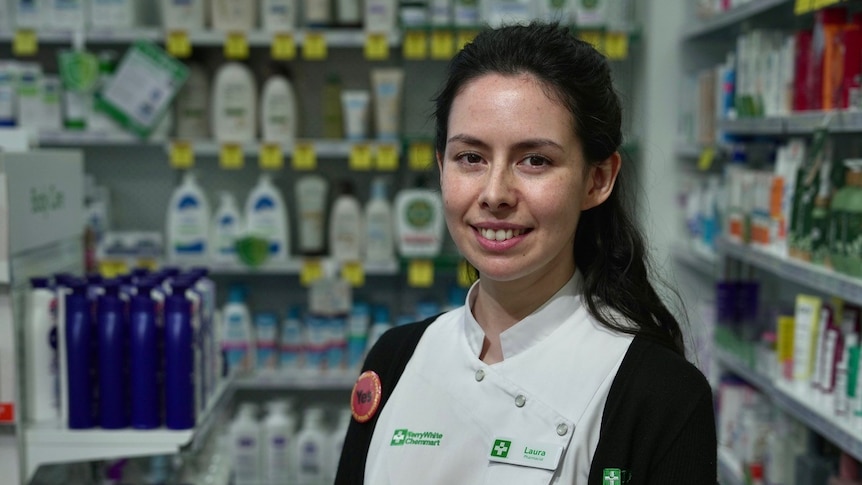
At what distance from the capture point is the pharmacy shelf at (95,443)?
6.92ft

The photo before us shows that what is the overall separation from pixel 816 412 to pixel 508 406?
127cm

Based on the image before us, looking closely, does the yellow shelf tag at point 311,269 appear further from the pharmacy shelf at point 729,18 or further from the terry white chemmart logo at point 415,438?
the terry white chemmart logo at point 415,438

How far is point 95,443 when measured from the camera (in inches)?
83.4

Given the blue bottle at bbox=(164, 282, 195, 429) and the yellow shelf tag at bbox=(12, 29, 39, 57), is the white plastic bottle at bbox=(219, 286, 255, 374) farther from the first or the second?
the blue bottle at bbox=(164, 282, 195, 429)

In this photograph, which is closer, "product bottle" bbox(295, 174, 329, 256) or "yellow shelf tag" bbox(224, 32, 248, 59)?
"yellow shelf tag" bbox(224, 32, 248, 59)

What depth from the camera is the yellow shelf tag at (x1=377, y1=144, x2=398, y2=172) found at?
12.7ft

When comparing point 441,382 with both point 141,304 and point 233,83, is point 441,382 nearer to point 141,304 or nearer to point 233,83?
point 141,304

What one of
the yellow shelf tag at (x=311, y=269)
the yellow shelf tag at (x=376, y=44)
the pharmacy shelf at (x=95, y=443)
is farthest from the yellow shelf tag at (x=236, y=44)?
the pharmacy shelf at (x=95, y=443)

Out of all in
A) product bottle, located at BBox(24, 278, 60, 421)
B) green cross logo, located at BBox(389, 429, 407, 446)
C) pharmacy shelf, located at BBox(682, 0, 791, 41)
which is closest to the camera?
green cross logo, located at BBox(389, 429, 407, 446)

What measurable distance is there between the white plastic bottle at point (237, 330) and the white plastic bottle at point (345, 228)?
0.47 m

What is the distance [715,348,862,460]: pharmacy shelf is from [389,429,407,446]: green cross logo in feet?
3.79

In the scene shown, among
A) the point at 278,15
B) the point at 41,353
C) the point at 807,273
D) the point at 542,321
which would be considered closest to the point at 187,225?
the point at 278,15

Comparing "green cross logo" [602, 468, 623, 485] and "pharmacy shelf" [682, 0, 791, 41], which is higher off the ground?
"pharmacy shelf" [682, 0, 791, 41]

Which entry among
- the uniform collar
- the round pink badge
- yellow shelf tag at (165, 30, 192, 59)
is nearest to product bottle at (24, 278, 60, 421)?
the round pink badge
